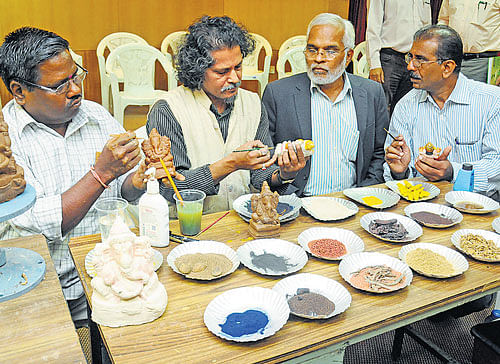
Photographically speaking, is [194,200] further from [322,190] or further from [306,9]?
[306,9]

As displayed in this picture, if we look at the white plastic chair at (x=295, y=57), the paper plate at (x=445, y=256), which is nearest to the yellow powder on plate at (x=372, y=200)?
the paper plate at (x=445, y=256)

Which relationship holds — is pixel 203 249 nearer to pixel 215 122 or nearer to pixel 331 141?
pixel 215 122

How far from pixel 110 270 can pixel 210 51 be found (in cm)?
152

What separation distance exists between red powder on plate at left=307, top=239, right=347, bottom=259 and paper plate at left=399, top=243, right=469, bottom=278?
0.24 meters

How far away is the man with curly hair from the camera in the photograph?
257cm

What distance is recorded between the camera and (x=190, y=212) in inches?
83.1

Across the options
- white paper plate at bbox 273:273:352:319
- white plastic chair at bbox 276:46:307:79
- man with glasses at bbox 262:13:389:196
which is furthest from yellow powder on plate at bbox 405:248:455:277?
white plastic chair at bbox 276:46:307:79

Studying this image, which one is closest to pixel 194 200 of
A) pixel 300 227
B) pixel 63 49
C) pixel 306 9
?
pixel 300 227

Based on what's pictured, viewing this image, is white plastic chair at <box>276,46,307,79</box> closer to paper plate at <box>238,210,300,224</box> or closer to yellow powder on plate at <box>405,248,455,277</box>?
paper plate at <box>238,210,300,224</box>

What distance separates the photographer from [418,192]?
2641 millimetres

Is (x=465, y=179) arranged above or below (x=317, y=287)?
above

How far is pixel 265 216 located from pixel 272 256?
0.22 metres

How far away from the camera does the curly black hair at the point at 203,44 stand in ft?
8.67

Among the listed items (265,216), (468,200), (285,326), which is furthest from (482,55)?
(285,326)
